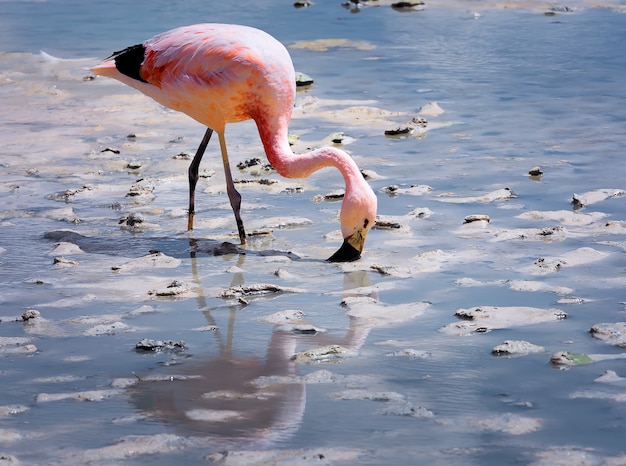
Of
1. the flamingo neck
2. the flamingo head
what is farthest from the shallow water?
the flamingo neck

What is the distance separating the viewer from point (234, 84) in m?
6.72

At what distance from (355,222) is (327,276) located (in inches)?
14.9

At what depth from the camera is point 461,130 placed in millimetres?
9141

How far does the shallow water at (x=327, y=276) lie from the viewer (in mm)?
4176

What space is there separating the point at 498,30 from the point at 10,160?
23.1 feet

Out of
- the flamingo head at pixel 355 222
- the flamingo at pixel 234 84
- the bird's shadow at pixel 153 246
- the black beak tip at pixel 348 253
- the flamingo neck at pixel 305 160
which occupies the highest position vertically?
the flamingo at pixel 234 84

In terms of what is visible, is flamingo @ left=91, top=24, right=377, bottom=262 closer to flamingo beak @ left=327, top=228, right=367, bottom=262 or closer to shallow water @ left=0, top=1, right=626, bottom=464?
flamingo beak @ left=327, top=228, right=367, bottom=262

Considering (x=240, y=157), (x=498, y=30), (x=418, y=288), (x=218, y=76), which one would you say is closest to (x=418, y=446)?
(x=418, y=288)

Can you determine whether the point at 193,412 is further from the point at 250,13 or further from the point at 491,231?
the point at 250,13

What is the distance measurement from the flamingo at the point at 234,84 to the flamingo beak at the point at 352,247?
0.32 meters

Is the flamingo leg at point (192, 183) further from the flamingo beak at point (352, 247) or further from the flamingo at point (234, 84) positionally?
the flamingo beak at point (352, 247)

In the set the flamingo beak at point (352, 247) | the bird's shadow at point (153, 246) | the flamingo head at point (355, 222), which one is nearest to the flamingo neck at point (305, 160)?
the flamingo head at point (355, 222)

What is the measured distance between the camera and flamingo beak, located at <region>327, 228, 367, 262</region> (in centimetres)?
629

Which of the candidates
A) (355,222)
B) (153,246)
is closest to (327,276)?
(355,222)
